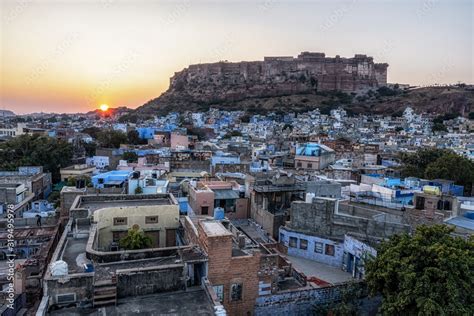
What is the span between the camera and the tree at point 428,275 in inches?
413

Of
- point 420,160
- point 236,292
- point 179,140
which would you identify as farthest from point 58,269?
point 179,140

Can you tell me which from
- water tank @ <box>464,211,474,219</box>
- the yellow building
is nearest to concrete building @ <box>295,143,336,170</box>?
water tank @ <box>464,211,474,219</box>

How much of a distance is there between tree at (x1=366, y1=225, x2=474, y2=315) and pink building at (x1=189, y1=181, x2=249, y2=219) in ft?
33.2

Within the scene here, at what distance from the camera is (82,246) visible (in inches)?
496

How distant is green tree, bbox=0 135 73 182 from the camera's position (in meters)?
38.1

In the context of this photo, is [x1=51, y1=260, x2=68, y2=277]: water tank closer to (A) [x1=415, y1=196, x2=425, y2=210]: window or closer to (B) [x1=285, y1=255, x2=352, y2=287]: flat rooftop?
(B) [x1=285, y1=255, x2=352, y2=287]: flat rooftop

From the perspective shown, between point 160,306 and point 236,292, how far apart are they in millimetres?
2963

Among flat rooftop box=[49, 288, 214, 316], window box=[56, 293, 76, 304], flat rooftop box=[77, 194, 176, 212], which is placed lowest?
flat rooftop box=[49, 288, 214, 316]

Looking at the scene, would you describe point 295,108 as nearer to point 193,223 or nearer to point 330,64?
point 330,64

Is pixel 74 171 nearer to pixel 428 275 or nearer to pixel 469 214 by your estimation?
pixel 469 214

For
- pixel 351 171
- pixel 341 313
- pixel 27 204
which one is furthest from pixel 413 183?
pixel 27 204

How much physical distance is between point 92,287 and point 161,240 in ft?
16.9

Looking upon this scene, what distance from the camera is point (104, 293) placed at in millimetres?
9664

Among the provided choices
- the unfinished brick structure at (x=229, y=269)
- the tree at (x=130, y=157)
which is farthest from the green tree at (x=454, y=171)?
the tree at (x=130, y=157)
